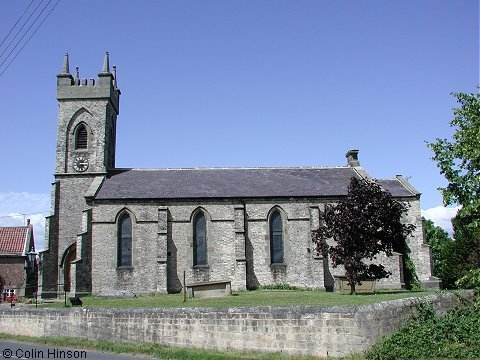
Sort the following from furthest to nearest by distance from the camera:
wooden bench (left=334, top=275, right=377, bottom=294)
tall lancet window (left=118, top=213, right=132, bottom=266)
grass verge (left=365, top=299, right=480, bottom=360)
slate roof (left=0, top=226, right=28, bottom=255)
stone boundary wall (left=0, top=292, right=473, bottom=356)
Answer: slate roof (left=0, top=226, right=28, bottom=255) → tall lancet window (left=118, top=213, right=132, bottom=266) → wooden bench (left=334, top=275, right=377, bottom=294) → stone boundary wall (left=0, top=292, right=473, bottom=356) → grass verge (left=365, top=299, right=480, bottom=360)

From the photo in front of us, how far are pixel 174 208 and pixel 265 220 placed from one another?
645 cm

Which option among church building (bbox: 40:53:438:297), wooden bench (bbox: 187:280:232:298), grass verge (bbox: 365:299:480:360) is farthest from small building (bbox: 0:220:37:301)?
grass verge (bbox: 365:299:480:360)

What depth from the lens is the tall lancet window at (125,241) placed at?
35438 millimetres

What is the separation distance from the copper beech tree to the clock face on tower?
65.0 feet

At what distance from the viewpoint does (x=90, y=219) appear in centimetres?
3569

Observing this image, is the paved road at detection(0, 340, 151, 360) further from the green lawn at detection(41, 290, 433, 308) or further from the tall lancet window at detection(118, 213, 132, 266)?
the tall lancet window at detection(118, 213, 132, 266)

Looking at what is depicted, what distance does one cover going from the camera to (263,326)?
15305mm

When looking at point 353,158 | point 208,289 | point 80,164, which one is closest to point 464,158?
point 208,289

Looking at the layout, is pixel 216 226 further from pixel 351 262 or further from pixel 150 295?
pixel 351 262

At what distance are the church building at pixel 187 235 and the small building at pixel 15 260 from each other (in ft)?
26.8

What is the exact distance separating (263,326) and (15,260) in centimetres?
3640

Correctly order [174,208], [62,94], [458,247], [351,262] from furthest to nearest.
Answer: [458,247] < [62,94] < [174,208] < [351,262]

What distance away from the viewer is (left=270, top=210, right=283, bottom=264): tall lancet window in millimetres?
36188

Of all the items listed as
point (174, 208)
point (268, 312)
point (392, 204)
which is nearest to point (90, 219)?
point (174, 208)
